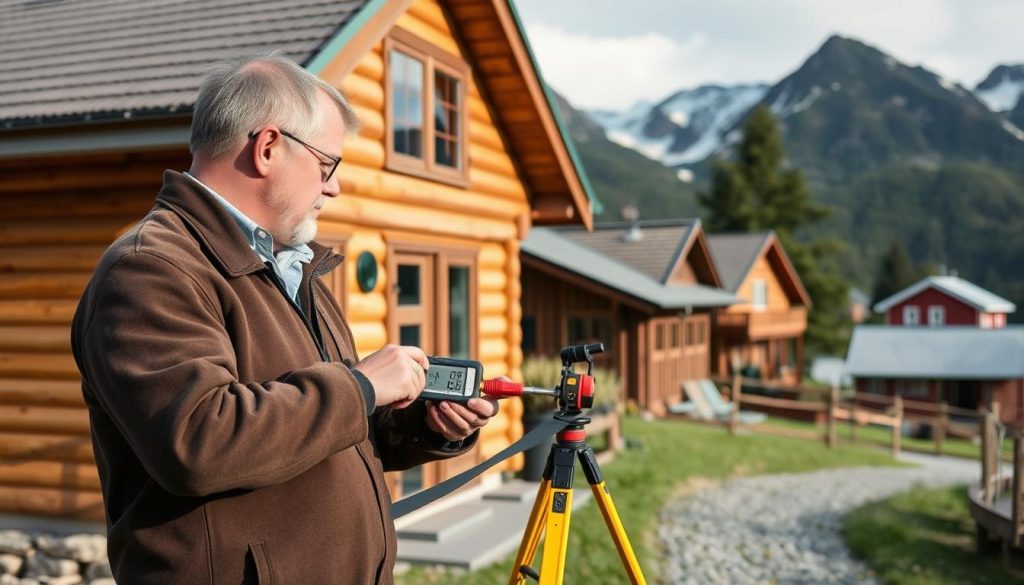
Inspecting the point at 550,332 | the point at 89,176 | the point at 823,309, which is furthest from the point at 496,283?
the point at 823,309

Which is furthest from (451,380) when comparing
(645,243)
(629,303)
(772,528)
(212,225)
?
(645,243)

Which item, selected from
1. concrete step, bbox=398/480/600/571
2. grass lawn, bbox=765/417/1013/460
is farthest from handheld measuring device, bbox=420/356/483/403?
grass lawn, bbox=765/417/1013/460

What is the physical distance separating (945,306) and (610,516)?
60.4 metres

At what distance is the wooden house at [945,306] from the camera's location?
56.3 metres

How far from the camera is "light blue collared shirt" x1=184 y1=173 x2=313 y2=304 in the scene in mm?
2287

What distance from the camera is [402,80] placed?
8.86 metres

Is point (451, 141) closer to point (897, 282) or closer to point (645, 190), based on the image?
point (897, 282)

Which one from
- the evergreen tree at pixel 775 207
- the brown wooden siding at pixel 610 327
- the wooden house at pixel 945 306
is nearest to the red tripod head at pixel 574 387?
the brown wooden siding at pixel 610 327

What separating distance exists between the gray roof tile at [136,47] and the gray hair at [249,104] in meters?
3.83

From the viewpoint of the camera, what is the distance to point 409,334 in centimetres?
926

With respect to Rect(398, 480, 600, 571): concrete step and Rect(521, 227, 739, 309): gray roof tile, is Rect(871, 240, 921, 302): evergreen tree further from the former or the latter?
Rect(398, 480, 600, 571): concrete step

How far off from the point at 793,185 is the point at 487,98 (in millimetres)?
48667

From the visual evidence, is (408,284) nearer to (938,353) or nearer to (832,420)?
(832,420)

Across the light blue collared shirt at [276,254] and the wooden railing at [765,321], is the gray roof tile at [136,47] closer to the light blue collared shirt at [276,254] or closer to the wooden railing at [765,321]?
the light blue collared shirt at [276,254]
